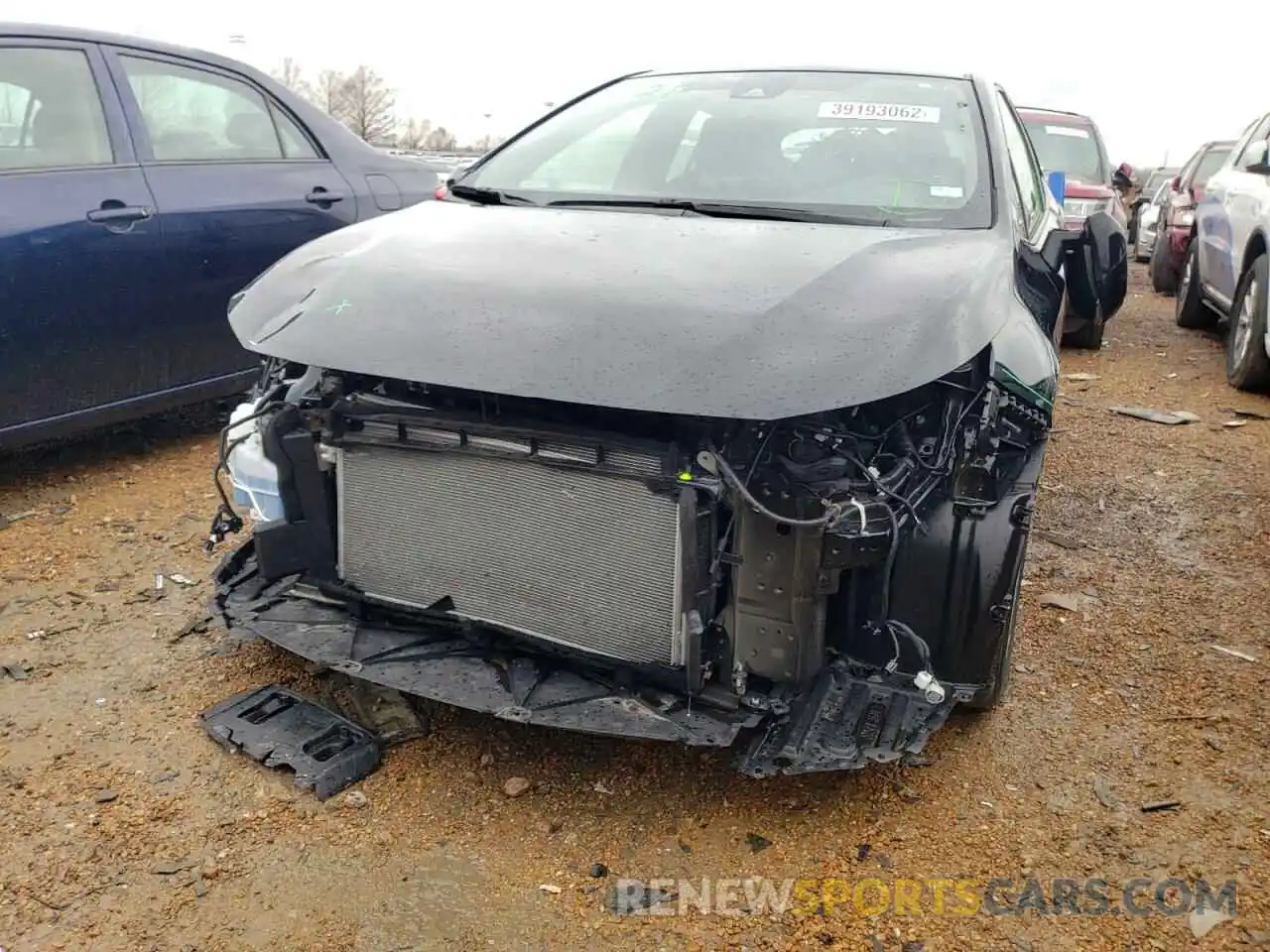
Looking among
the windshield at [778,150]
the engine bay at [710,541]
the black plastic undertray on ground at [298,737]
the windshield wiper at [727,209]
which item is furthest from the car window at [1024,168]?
the black plastic undertray on ground at [298,737]

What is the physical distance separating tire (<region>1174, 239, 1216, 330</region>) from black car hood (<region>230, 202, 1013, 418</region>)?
6207 mm

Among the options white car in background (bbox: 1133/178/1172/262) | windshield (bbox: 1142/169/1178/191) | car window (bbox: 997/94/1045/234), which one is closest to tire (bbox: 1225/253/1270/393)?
car window (bbox: 997/94/1045/234)

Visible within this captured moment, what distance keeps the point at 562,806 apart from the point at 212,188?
3.01m

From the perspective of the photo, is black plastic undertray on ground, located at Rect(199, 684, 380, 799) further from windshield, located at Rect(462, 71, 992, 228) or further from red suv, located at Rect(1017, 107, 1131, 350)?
red suv, located at Rect(1017, 107, 1131, 350)

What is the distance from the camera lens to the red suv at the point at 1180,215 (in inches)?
354

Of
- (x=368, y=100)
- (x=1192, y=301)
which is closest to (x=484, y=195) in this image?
(x=1192, y=301)

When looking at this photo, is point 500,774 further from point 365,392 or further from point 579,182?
point 579,182

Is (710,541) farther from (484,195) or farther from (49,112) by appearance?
(49,112)

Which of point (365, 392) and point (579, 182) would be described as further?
point (579, 182)

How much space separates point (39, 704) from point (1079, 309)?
3398 mm

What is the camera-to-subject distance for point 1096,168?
8750 mm

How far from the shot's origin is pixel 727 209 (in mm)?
2818

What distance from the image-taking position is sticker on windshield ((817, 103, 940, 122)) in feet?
10.2

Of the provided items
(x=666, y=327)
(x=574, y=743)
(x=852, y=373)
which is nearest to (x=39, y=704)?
(x=574, y=743)
